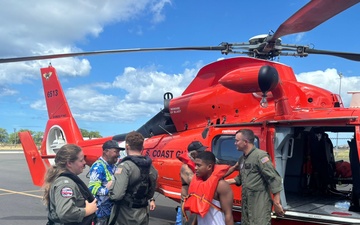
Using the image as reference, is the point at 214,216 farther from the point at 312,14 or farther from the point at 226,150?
the point at 312,14

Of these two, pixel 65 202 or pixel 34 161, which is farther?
pixel 34 161

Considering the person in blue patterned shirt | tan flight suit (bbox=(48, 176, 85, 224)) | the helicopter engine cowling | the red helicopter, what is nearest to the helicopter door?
the red helicopter

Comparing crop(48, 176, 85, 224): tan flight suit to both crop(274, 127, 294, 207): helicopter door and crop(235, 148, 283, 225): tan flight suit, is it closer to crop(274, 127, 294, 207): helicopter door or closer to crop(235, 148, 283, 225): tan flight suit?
crop(235, 148, 283, 225): tan flight suit

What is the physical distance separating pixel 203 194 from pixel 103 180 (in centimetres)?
172

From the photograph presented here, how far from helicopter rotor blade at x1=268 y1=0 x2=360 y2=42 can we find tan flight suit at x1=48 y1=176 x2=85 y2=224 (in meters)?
3.07

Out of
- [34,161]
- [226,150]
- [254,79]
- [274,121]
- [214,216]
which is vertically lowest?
[214,216]

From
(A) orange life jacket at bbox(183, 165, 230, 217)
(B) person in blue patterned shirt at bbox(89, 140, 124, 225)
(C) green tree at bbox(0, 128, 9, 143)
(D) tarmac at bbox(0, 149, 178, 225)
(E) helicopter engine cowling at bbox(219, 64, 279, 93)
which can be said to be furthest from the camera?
(C) green tree at bbox(0, 128, 9, 143)

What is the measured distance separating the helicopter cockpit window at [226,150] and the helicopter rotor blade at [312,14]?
1.82 m

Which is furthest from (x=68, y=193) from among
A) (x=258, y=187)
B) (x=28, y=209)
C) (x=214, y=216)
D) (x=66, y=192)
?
(x=28, y=209)

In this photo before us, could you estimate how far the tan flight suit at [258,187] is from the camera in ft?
13.2

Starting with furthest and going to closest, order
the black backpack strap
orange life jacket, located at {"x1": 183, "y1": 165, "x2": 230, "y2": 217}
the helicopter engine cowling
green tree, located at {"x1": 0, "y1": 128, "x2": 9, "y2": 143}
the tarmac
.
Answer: green tree, located at {"x1": 0, "y1": 128, "x2": 9, "y2": 143}
the tarmac
the helicopter engine cowling
orange life jacket, located at {"x1": 183, "y1": 165, "x2": 230, "y2": 217}
the black backpack strap

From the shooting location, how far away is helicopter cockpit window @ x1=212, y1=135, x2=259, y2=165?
553cm

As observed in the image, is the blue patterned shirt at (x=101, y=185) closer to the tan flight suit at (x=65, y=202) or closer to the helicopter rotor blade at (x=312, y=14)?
the tan flight suit at (x=65, y=202)

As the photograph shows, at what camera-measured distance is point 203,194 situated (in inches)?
128
